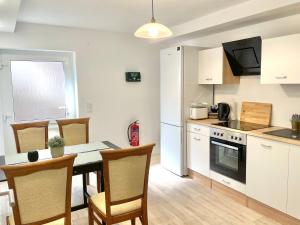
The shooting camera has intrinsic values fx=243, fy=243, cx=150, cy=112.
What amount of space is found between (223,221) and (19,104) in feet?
11.2

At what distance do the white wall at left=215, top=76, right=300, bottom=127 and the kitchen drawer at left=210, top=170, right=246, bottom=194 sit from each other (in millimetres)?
914

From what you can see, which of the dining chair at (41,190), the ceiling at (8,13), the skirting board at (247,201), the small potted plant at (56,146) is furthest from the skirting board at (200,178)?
the ceiling at (8,13)

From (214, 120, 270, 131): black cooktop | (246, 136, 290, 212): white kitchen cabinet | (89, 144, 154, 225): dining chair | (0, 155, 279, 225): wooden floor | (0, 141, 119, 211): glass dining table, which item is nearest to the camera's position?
(89, 144, 154, 225): dining chair

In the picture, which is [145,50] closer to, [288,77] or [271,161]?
[288,77]

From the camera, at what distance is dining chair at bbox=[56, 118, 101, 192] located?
3.13 metres

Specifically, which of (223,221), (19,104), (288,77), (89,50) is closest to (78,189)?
(19,104)

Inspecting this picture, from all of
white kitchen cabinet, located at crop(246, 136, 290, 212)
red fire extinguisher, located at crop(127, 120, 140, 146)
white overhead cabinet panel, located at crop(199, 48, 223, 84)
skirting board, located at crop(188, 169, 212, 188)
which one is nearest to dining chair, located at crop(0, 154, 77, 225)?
white kitchen cabinet, located at crop(246, 136, 290, 212)

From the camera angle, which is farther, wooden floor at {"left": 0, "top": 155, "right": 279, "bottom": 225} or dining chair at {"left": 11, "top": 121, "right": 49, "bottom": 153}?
dining chair at {"left": 11, "top": 121, "right": 49, "bottom": 153}

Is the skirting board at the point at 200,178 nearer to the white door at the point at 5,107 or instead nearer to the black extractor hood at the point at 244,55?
the black extractor hood at the point at 244,55

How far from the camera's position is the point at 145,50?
469cm

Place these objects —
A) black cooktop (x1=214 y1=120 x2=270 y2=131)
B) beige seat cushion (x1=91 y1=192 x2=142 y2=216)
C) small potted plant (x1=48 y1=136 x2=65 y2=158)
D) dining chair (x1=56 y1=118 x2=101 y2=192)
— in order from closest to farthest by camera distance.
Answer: beige seat cushion (x1=91 y1=192 x2=142 y2=216)
small potted plant (x1=48 y1=136 x2=65 y2=158)
black cooktop (x1=214 y1=120 x2=270 y2=131)
dining chair (x1=56 y1=118 x2=101 y2=192)

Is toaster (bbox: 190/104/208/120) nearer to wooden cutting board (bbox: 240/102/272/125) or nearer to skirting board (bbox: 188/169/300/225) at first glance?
wooden cutting board (bbox: 240/102/272/125)

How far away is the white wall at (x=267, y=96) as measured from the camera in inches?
115

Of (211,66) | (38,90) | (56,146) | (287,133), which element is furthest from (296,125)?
(38,90)
